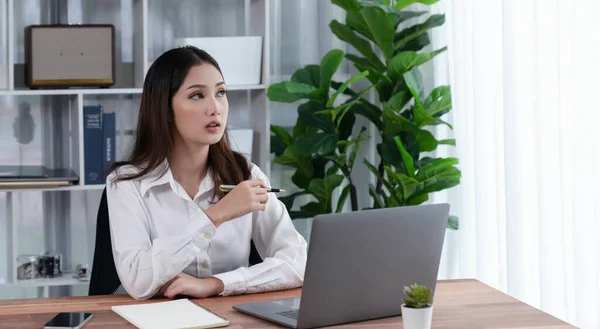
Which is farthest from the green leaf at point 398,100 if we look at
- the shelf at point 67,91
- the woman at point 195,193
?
the woman at point 195,193

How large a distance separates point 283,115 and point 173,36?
24.2 inches

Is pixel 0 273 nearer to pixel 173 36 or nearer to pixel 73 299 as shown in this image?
pixel 173 36

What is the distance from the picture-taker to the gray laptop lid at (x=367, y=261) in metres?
1.63

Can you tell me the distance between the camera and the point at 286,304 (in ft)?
6.24

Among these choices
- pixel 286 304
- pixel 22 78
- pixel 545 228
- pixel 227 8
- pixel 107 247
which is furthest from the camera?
pixel 227 8

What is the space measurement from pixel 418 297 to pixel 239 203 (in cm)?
69

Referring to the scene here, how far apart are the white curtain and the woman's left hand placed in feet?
3.82

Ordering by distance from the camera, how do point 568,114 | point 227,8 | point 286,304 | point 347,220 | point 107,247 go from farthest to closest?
1. point 227,8
2. point 568,114
3. point 107,247
4. point 286,304
5. point 347,220

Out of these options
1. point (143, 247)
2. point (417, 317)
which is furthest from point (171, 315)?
point (417, 317)

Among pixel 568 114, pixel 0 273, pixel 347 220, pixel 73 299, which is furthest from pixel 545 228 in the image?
pixel 0 273

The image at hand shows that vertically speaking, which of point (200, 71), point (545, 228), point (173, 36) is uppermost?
point (173, 36)

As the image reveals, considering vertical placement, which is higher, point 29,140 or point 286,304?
point 29,140

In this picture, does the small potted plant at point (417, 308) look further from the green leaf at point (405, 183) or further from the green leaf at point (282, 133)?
the green leaf at point (282, 133)

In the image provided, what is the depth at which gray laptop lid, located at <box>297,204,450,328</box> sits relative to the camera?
163cm
